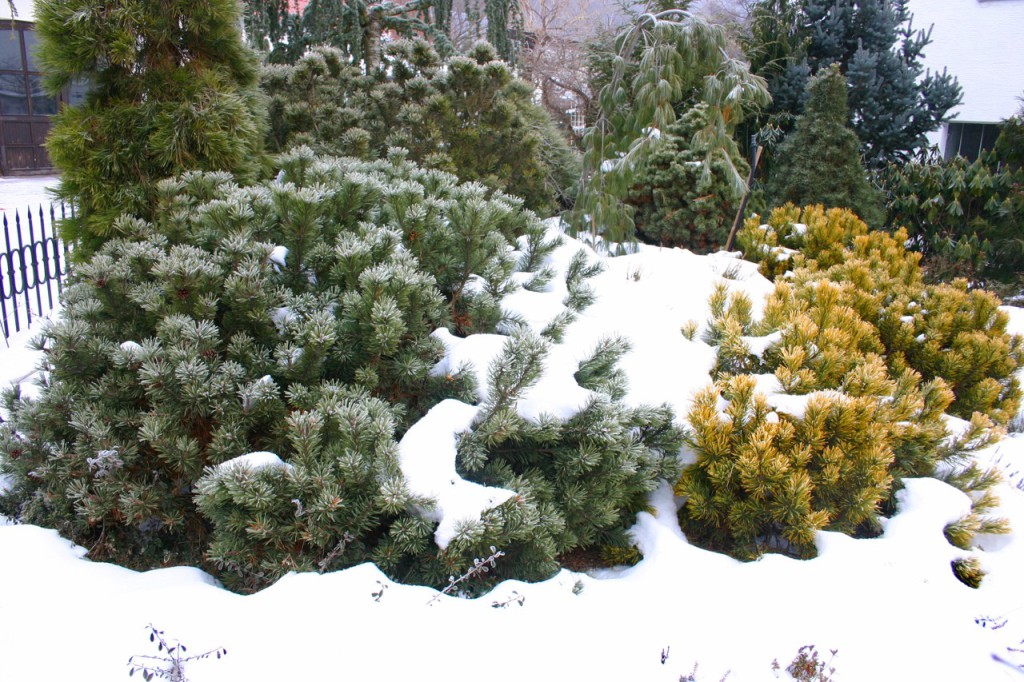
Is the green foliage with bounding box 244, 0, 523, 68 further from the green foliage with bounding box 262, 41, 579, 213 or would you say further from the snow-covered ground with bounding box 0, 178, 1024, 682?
the snow-covered ground with bounding box 0, 178, 1024, 682

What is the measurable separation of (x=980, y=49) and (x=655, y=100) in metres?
10.2

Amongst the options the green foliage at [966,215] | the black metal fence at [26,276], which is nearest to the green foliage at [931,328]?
the green foliage at [966,215]

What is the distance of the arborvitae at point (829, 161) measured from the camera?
7293mm

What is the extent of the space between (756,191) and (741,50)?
3.63 metres

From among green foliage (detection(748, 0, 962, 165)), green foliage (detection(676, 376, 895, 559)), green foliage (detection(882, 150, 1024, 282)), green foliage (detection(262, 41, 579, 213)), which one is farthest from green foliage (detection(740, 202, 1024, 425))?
green foliage (detection(748, 0, 962, 165))

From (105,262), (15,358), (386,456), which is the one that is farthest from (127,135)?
(386,456)

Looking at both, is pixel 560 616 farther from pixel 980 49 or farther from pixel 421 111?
pixel 980 49

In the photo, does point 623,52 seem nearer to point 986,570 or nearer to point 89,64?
point 89,64

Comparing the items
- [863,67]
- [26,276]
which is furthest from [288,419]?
[863,67]

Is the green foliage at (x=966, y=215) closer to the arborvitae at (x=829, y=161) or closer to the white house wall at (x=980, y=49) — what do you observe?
the arborvitae at (x=829, y=161)

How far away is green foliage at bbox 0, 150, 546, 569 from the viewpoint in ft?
6.48

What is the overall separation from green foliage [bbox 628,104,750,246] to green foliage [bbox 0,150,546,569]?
4.82 m

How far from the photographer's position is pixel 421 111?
5531mm

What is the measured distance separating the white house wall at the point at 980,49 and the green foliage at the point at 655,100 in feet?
27.6
